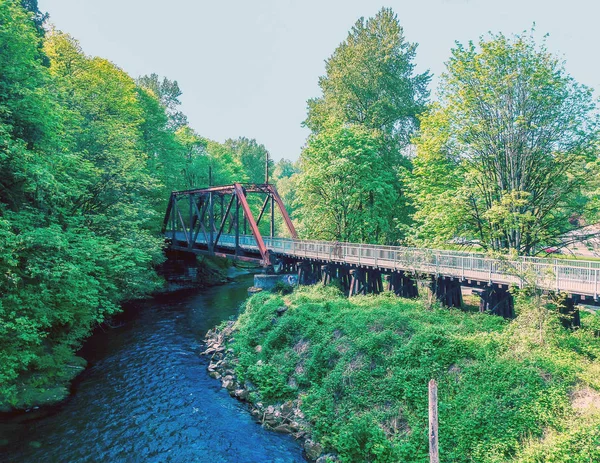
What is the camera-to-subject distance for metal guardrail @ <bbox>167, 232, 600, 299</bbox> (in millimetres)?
13578

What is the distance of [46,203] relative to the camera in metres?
14.3

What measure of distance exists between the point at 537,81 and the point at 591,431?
16.8 m

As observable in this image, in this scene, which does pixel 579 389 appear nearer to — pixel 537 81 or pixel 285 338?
pixel 285 338

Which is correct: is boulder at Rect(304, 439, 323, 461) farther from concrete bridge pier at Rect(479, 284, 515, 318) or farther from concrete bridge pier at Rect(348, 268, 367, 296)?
concrete bridge pier at Rect(348, 268, 367, 296)

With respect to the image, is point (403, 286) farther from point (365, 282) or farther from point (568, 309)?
point (568, 309)

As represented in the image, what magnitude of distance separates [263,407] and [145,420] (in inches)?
168

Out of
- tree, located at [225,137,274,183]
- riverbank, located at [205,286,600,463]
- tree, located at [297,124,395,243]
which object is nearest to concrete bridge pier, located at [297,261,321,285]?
tree, located at [297,124,395,243]

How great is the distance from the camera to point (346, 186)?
28.8 metres

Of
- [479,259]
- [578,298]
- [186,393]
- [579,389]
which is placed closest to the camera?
[579,389]

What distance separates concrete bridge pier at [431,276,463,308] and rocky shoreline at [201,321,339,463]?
376 inches

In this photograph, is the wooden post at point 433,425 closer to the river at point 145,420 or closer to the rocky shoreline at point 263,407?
the rocky shoreline at point 263,407

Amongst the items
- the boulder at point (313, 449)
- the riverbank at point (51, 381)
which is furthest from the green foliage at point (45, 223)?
the boulder at point (313, 449)

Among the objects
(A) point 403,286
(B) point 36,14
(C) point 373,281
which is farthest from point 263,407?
(B) point 36,14

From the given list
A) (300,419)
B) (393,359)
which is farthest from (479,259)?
(300,419)
